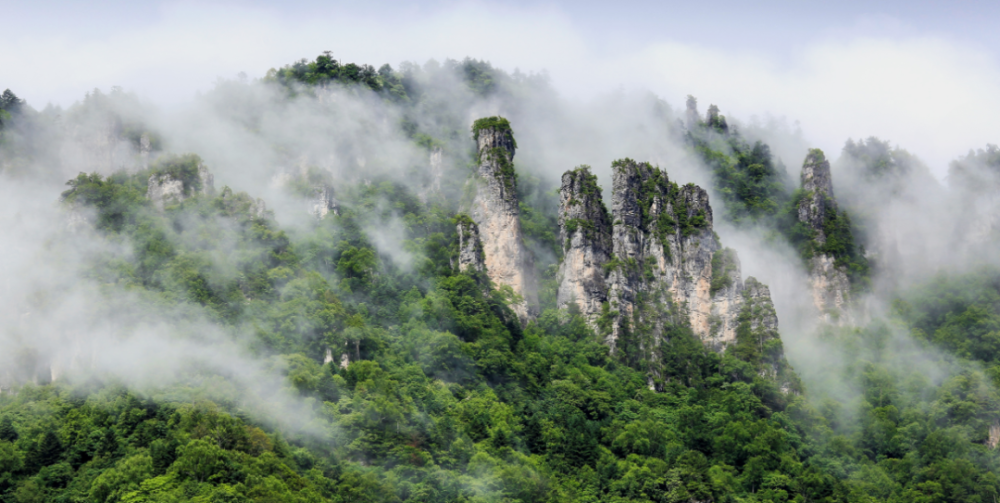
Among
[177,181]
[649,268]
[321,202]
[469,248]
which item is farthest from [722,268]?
[177,181]

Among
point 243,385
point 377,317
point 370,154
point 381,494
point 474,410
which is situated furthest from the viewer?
point 370,154

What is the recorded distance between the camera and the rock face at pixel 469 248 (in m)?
119

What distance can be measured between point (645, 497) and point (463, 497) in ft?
55.9

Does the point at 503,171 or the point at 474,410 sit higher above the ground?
the point at 503,171

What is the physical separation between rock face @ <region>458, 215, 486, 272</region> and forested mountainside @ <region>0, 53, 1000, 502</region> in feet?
0.90

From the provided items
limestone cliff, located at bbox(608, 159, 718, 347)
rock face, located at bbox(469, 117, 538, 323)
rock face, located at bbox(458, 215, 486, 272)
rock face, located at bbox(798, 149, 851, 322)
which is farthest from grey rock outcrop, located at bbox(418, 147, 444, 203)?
rock face, located at bbox(798, 149, 851, 322)

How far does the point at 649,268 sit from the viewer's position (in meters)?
124

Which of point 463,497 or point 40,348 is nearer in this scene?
point 463,497

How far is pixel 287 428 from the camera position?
89.6 m

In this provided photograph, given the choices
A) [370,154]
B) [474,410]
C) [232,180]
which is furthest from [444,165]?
[474,410]

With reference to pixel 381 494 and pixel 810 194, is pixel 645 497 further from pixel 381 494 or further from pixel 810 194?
pixel 810 194

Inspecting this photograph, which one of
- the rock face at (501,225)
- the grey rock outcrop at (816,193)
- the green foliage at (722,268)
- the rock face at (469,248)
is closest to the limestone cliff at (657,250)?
the green foliage at (722,268)

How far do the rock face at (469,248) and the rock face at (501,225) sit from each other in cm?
132

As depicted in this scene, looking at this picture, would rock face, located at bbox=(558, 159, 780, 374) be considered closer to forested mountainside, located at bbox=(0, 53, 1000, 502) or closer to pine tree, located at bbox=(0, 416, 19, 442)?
forested mountainside, located at bbox=(0, 53, 1000, 502)
